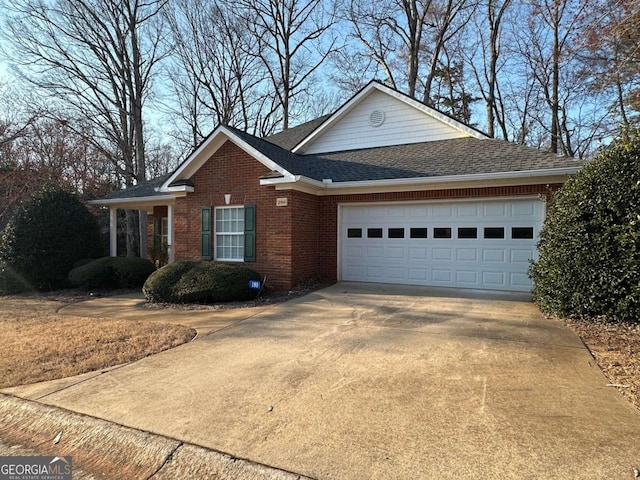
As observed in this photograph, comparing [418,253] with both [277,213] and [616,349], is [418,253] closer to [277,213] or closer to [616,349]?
[277,213]

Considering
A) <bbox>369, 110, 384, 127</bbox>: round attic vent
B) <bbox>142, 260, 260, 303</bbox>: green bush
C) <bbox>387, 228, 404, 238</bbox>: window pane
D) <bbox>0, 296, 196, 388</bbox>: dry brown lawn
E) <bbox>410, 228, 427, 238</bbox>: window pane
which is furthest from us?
<bbox>369, 110, 384, 127</bbox>: round attic vent

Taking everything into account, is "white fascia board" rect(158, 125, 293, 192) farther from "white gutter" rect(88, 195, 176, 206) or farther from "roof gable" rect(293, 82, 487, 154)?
"roof gable" rect(293, 82, 487, 154)

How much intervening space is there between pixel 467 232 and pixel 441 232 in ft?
2.10

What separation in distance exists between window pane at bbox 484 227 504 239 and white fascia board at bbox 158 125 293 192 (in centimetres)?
514

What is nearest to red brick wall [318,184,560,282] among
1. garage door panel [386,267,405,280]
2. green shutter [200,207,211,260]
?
garage door panel [386,267,405,280]

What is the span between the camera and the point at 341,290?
9.51m

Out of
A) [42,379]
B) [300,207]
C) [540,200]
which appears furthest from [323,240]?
[42,379]

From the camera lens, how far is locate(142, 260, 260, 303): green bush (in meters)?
8.46

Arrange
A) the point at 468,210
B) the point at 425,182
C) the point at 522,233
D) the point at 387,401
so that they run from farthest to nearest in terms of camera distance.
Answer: the point at 468,210
the point at 425,182
the point at 522,233
the point at 387,401

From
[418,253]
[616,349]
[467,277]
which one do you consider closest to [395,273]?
[418,253]

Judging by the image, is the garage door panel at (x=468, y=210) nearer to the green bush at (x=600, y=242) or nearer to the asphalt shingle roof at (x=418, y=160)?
the asphalt shingle roof at (x=418, y=160)

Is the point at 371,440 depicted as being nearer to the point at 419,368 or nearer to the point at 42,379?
the point at 419,368

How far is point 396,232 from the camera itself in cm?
1021

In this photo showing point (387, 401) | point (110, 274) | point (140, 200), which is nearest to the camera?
point (387, 401)
